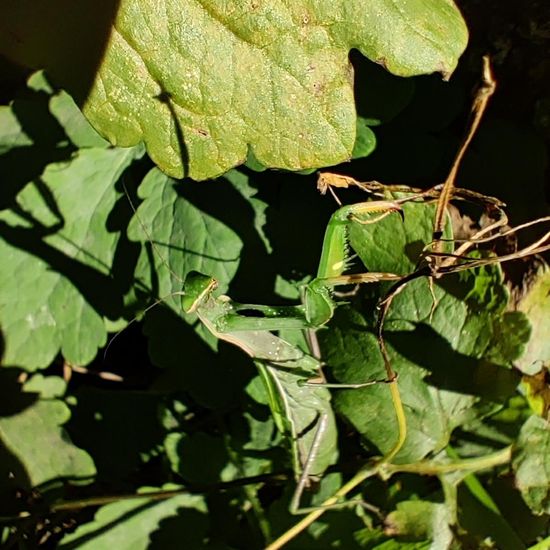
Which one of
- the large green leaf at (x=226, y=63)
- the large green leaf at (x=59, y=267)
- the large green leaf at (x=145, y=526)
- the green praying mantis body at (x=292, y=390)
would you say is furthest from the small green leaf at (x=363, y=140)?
the large green leaf at (x=145, y=526)

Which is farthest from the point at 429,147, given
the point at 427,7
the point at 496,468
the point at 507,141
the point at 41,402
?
the point at 41,402

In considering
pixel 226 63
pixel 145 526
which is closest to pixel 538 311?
pixel 226 63

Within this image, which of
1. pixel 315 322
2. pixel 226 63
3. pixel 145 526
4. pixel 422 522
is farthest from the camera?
pixel 145 526

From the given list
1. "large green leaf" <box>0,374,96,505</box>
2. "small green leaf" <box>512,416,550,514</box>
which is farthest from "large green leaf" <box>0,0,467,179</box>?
"large green leaf" <box>0,374,96,505</box>

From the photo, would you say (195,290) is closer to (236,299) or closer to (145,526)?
(236,299)

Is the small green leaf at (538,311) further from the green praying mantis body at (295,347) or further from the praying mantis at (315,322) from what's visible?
the green praying mantis body at (295,347)

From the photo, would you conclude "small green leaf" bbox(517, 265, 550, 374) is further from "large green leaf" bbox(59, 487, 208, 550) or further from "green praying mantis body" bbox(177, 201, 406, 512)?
"large green leaf" bbox(59, 487, 208, 550)
